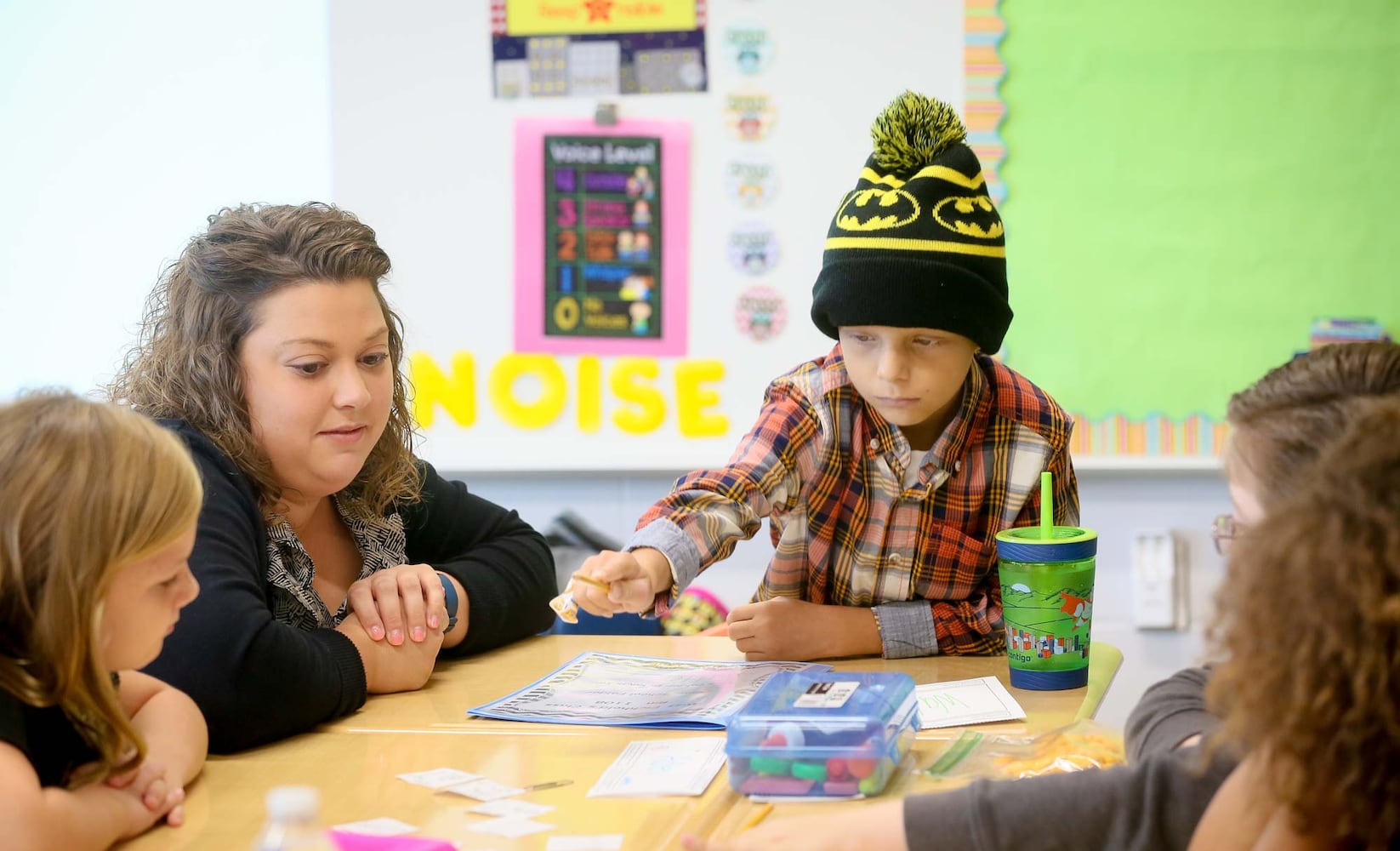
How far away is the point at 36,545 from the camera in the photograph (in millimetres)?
926

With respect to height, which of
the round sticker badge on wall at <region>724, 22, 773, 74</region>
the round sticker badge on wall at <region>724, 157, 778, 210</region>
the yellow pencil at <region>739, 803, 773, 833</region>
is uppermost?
the round sticker badge on wall at <region>724, 22, 773, 74</region>

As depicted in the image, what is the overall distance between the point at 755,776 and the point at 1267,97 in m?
2.18

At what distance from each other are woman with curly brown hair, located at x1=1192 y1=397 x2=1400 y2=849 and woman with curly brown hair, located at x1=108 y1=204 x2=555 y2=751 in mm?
921

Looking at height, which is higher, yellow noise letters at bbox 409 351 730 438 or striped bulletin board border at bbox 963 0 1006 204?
striped bulletin board border at bbox 963 0 1006 204

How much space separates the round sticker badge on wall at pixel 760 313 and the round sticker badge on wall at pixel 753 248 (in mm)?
51

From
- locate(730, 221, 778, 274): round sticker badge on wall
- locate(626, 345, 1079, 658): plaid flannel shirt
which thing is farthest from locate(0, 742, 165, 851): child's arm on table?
locate(730, 221, 778, 274): round sticker badge on wall

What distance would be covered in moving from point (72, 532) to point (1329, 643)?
2.73ft

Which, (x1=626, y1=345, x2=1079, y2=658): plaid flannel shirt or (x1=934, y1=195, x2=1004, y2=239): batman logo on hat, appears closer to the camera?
(x1=934, y1=195, x2=1004, y2=239): batman logo on hat

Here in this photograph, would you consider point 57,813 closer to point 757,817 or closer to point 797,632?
point 757,817

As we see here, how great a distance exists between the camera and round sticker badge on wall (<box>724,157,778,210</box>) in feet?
9.39

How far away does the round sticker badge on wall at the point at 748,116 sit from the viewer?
112 inches

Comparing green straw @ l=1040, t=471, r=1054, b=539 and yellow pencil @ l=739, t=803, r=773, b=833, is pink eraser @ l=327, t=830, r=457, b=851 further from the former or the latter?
green straw @ l=1040, t=471, r=1054, b=539

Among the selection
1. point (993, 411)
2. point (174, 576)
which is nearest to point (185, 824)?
point (174, 576)

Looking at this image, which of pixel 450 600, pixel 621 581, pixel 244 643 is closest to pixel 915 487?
pixel 621 581
